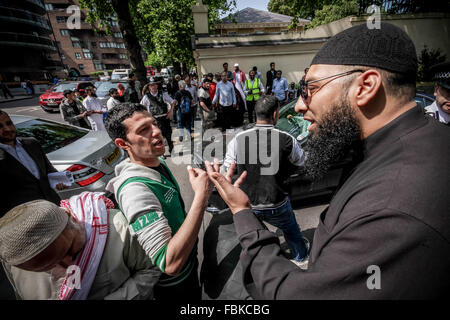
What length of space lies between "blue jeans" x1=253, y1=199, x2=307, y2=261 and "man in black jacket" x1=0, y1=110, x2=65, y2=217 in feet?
8.41

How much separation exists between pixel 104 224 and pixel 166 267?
43 cm

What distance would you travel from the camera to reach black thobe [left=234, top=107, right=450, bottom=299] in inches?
25.5

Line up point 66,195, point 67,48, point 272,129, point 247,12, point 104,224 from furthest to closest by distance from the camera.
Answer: point 67,48 < point 247,12 < point 66,195 < point 272,129 < point 104,224

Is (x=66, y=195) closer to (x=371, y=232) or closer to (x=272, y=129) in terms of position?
(x=272, y=129)

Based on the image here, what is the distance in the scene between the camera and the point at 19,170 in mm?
2277

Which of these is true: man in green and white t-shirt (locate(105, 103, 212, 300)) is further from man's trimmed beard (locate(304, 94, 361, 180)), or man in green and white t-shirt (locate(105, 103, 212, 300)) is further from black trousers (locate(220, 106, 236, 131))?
black trousers (locate(220, 106, 236, 131))

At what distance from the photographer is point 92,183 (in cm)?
310

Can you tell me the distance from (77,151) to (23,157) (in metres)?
0.85

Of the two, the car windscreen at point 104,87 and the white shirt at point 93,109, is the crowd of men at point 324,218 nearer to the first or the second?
the white shirt at point 93,109

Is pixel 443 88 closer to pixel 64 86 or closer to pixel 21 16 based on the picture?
pixel 64 86

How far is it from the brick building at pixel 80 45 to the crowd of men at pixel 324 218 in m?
51.7

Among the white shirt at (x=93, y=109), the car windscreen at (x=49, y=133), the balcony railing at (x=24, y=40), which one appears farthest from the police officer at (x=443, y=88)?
the balcony railing at (x=24, y=40)

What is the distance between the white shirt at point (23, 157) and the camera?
2.33 meters
